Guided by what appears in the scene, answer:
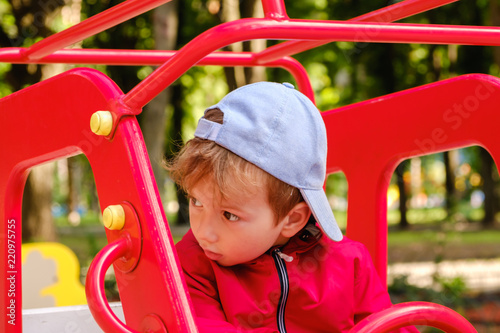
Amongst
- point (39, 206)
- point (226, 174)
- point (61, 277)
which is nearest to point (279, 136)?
point (226, 174)

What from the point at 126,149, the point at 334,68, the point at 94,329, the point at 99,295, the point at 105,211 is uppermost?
the point at 334,68

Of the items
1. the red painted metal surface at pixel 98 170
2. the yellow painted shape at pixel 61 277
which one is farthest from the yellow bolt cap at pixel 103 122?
the yellow painted shape at pixel 61 277

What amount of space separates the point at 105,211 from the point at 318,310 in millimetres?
524

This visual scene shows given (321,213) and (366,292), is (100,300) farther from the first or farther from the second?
(366,292)

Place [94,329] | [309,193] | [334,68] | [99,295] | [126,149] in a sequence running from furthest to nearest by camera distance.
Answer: [334,68]
[94,329]
[309,193]
[126,149]
[99,295]

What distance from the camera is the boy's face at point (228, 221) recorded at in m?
1.33

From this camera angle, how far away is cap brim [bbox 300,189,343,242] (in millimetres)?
A: 1364

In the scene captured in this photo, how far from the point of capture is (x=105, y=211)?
127 cm

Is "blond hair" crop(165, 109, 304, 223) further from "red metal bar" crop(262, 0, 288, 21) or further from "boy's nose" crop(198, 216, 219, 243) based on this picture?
"red metal bar" crop(262, 0, 288, 21)

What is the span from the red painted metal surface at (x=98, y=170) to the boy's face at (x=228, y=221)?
0.47 ft

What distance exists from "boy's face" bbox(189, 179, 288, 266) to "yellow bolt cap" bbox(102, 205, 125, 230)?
16 centimetres

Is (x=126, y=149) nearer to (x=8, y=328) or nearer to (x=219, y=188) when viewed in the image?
(x=219, y=188)

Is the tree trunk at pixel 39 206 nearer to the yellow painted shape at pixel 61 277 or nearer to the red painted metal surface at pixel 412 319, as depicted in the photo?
the yellow painted shape at pixel 61 277

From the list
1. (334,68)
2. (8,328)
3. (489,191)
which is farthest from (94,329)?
(489,191)
